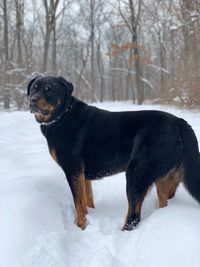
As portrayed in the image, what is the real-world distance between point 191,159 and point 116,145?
2.52 feet

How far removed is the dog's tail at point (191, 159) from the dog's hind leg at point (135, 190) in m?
0.43

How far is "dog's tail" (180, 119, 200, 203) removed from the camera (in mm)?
3676

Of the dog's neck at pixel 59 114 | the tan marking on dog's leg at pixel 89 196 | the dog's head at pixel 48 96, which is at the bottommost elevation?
the tan marking on dog's leg at pixel 89 196

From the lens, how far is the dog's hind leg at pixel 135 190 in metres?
3.59

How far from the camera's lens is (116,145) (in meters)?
3.92

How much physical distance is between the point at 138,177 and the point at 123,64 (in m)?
51.7

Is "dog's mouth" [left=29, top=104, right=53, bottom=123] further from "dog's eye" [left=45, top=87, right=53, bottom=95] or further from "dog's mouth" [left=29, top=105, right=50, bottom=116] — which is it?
"dog's eye" [left=45, top=87, right=53, bottom=95]

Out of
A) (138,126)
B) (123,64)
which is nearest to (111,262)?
(138,126)

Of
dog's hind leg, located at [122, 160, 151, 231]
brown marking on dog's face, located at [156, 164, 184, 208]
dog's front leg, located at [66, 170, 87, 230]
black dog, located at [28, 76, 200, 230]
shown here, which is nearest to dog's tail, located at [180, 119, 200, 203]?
black dog, located at [28, 76, 200, 230]

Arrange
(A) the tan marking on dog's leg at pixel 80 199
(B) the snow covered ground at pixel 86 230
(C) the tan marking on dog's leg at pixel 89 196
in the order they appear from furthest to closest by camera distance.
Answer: (C) the tan marking on dog's leg at pixel 89 196
(A) the tan marking on dog's leg at pixel 80 199
(B) the snow covered ground at pixel 86 230

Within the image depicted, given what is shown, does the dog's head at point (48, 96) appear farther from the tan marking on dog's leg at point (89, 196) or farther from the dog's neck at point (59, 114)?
the tan marking on dog's leg at point (89, 196)

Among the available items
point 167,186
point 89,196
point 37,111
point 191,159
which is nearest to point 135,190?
point 167,186

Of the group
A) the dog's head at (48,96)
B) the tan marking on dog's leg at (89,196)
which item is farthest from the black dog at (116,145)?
the tan marking on dog's leg at (89,196)

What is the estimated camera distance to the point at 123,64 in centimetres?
5419
